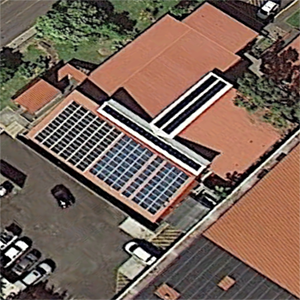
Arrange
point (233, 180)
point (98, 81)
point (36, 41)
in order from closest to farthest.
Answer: point (233, 180) → point (98, 81) → point (36, 41)

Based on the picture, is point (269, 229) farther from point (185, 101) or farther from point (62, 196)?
point (62, 196)

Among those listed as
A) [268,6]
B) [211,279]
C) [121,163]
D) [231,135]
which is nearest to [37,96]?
→ [121,163]

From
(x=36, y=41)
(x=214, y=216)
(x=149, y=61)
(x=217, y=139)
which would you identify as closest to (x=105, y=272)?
(x=214, y=216)

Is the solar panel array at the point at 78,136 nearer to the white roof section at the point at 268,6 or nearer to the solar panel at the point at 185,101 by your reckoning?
the solar panel at the point at 185,101

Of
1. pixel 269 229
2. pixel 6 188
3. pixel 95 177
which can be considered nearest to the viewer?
pixel 269 229

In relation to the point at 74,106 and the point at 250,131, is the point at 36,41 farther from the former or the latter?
the point at 250,131

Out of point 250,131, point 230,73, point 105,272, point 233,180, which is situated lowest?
point 105,272
